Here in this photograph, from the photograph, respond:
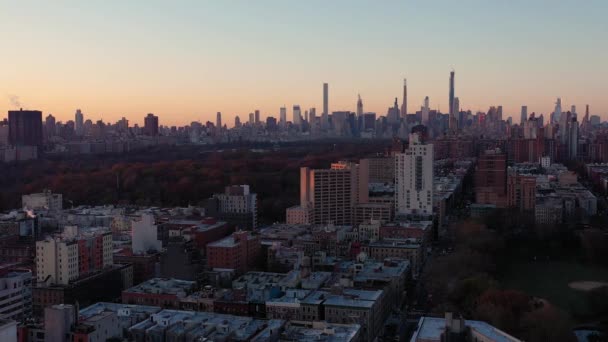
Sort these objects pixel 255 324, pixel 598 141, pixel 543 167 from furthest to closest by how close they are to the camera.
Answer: pixel 598 141, pixel 543 167, pixel 255 324

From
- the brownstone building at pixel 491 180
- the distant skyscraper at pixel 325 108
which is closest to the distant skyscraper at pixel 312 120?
the distant skyscraper at pixel 325 108

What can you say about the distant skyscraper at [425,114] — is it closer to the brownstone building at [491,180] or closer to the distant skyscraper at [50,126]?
the distant skyscraper at [50,126]

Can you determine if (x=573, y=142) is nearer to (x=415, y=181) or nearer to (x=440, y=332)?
(x=415, y=181)

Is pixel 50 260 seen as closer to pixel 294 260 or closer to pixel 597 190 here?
pixel 294 260

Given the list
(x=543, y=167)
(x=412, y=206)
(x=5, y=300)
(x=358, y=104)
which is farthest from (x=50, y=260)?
(x=358, y=104)

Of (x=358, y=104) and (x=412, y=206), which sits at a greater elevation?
(x=358, y=104)
